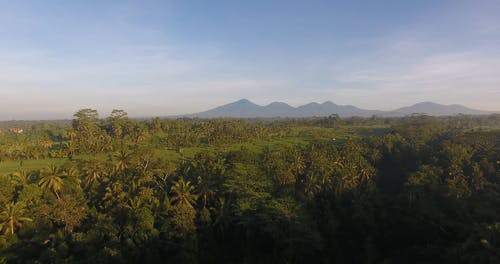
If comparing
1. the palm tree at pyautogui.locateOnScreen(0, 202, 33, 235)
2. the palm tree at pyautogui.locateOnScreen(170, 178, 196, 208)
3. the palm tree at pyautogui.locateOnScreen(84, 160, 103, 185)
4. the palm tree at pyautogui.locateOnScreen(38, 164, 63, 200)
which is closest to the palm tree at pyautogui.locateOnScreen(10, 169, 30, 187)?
the palm tree at pyautogui.locateOnScreen(38, 164, 63, 200)

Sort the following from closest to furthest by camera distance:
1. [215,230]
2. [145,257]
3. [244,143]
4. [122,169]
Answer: [145,257] < [215,230] < [122,169] < [244,143]

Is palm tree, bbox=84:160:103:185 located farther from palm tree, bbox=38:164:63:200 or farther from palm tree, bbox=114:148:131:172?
palm tree, bbox=38:164:63:200

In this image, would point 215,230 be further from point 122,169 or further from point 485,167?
point 485,167

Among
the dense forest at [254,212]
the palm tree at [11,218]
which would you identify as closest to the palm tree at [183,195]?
the dense forest at [254,212]

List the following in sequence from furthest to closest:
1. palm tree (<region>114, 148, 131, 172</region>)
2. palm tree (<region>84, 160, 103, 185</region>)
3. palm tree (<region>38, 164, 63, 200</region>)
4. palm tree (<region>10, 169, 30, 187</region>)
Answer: palm tree (<region>114, 148, 131, 172</region>), palm tree (<region>84, 160, 103, 185</region>), palm tree (<region>10, 169, 30, 187</region>), palm tree (<region>38, 164, 63, 200</region>)

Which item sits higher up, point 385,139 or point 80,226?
point 385,139

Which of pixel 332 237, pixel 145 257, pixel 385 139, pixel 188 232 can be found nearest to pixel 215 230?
pixel 188 232

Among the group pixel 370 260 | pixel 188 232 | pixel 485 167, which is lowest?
pixel 370 260

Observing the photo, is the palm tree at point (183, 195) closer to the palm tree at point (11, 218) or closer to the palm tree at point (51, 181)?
the palm tree at point (51, 181)
